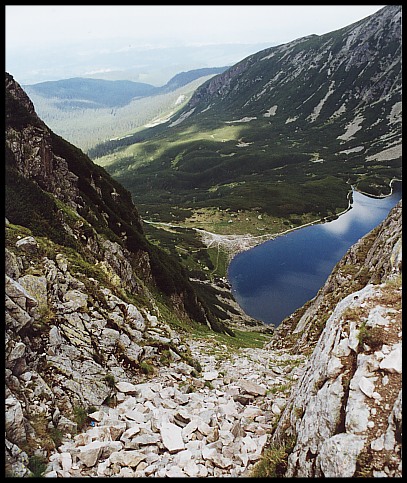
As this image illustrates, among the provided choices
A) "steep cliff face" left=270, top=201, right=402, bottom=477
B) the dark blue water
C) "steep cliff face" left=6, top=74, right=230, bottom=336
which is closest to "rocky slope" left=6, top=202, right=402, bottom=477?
"steep cliff face" left=270, top=201, right=402, bottom=477

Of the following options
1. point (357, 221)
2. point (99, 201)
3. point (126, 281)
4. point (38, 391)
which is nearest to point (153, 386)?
point (38, 391)

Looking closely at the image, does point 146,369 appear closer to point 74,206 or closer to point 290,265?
point 74,206

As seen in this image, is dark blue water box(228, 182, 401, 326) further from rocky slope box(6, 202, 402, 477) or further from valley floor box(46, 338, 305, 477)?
rocky slope box(6, 202, 402, 477)

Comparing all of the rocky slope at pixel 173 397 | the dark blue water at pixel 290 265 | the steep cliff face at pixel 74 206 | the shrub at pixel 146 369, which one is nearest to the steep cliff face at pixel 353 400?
the rocky slope at pixel 173 397

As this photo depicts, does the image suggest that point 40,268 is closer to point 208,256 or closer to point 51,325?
point 51,325

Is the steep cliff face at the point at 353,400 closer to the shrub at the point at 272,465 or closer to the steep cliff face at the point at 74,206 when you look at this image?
the shrub at the point at 272,465

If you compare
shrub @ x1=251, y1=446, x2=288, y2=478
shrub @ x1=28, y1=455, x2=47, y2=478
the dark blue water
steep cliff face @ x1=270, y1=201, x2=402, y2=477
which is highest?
steep cliff face @ x1=270, y1=201, x2=402, y2=477
